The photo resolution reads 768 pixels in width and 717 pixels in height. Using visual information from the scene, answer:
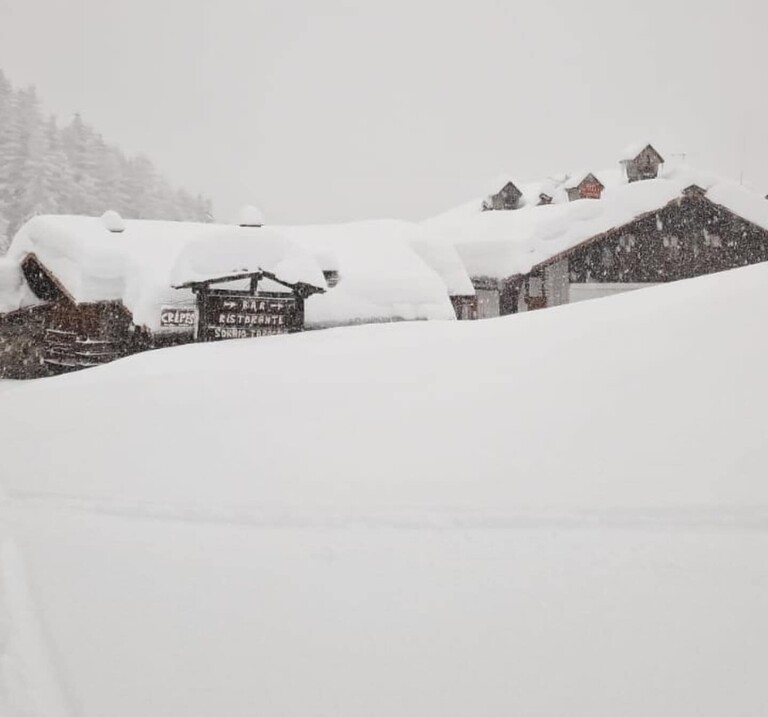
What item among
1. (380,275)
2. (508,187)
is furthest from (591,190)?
(380,275)

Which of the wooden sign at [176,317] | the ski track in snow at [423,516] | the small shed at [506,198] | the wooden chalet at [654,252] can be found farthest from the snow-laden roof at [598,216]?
the ski track in snow at [423,516]

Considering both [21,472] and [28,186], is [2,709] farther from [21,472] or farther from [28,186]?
[28,186]

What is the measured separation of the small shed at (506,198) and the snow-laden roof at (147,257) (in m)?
16.6

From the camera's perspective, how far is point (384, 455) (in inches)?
217

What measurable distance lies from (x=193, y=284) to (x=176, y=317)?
142 inches

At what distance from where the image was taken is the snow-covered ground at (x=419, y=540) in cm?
322

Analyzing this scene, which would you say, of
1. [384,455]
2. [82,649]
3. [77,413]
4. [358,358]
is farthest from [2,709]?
[358,358]

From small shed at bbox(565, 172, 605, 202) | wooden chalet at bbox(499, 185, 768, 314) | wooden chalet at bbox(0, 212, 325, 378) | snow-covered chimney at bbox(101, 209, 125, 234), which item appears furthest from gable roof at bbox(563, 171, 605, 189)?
snow-covered chimney at bbox(101, 209, 125, 234)

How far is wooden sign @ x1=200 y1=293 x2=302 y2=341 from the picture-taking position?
40.3 ft

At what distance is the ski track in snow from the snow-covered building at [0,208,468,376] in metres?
7.34

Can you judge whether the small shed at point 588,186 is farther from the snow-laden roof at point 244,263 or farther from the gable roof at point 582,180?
Answer: the snow-laden roof at point 244,263

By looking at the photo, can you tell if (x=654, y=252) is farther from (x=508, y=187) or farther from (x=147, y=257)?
(x=147, y=257)

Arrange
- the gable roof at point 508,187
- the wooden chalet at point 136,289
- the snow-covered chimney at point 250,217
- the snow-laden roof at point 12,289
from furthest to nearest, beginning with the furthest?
the gable roof at point 508,187, the snow-laden roof at point 12,289, the snow-covered chimney at point 250,217, the wooden chalet at point 136,289

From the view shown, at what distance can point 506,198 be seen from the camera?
3191 centimetres
